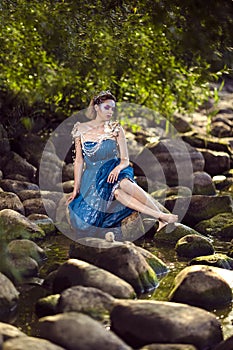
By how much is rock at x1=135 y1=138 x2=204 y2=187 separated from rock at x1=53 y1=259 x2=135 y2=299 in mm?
6395

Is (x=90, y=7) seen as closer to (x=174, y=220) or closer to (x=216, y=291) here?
(x=174, y=220)

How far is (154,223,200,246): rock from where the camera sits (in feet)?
28.1

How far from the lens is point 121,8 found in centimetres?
753

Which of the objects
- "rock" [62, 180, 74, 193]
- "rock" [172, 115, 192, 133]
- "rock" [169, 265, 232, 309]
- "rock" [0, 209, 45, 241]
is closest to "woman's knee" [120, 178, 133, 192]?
"rock" [0, 209, 45, 241]

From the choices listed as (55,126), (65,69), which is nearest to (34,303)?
(65,69)

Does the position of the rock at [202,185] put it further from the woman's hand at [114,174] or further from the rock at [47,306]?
the rock at [47,306]

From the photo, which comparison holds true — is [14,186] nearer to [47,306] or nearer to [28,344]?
[47,306]

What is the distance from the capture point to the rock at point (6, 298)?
570 centimetres

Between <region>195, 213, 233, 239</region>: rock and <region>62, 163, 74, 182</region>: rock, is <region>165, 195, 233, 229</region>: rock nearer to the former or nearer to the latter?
<region>195, 213, 233, 239</region>: rock

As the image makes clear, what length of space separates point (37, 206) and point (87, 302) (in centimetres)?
445

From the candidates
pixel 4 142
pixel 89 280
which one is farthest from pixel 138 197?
pixel 4 142

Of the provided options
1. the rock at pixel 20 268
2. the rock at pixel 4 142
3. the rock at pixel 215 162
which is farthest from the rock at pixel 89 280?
the rock at pixel 215 162

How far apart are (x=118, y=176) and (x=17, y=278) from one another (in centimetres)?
197

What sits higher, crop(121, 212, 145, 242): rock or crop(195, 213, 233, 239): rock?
Answer: crop(121, 212, 145, 242): rock
